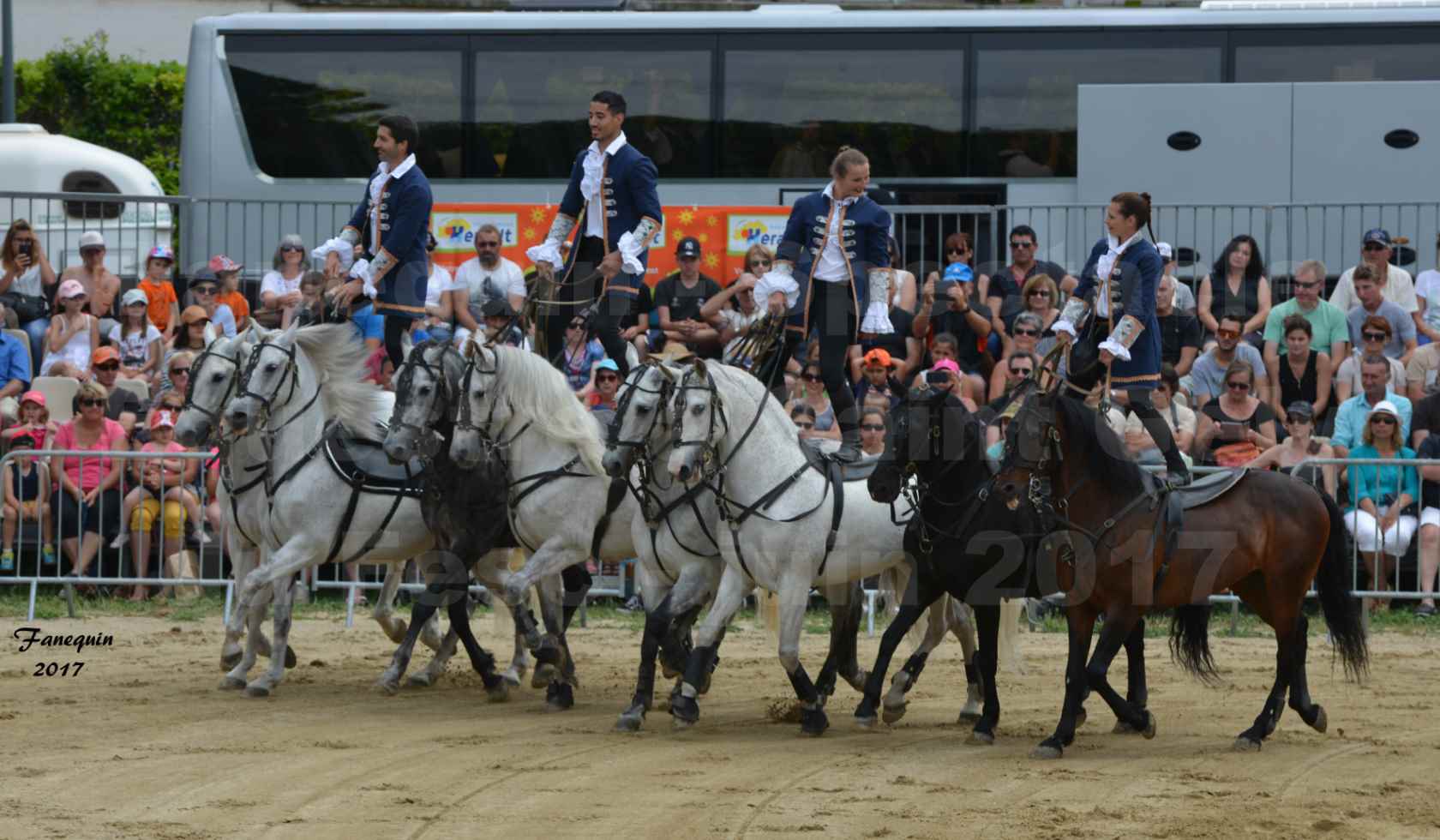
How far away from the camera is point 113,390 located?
16.6 meters

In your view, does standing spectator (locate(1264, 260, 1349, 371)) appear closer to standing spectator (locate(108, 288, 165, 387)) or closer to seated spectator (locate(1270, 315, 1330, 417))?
seated spectator (locate(1270, 315, 1330, 417))

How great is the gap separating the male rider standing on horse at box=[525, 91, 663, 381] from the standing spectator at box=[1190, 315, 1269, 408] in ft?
18.4

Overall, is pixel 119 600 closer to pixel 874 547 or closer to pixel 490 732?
pixel 490 732

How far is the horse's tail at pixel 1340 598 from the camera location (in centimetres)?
1120

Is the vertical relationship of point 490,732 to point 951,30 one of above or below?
below

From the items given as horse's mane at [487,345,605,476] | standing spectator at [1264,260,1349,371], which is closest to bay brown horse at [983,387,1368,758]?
horse's mane at [487,345,605,476]

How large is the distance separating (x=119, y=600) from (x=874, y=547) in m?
6.86

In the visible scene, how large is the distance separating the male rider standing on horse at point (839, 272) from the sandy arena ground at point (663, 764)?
2.08 m

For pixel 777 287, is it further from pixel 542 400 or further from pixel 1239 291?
pixel 1239 291

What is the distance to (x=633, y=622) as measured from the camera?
1588 cm

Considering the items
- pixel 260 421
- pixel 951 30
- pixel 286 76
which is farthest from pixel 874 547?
pixel 286 76

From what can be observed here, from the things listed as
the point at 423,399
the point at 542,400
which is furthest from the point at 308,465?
the point at 542,400

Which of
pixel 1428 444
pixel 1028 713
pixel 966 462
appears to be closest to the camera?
pixel 966 462

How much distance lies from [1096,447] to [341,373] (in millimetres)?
4470
